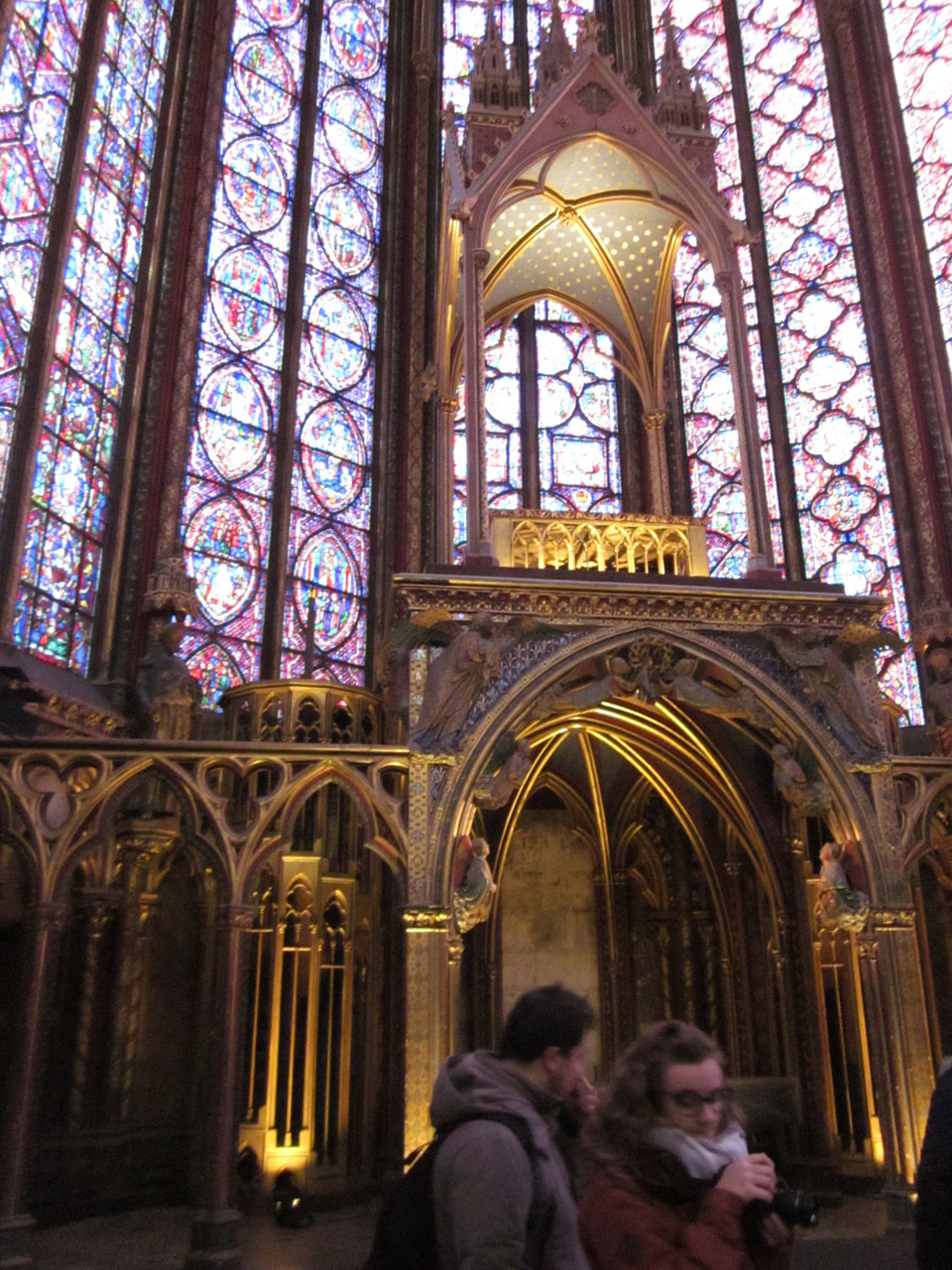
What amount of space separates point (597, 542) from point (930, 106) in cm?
1004

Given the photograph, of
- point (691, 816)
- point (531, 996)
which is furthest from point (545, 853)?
point (531, 996)

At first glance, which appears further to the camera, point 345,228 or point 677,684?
point 345,228

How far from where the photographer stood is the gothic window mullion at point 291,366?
12969 millimetres

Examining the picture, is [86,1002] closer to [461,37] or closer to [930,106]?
[461,37]

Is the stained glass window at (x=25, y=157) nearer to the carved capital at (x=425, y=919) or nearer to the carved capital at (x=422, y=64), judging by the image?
the carved capital at (x=425, y=919)

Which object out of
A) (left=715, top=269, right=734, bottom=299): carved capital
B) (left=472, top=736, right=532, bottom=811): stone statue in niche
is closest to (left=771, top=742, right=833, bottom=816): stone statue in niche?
(left=472, top=736, right=532, bottom=811): stone statue in niche

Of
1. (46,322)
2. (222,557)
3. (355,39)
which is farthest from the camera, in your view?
(355,39)

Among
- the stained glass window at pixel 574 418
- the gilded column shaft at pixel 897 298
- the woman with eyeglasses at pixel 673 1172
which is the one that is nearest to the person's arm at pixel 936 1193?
the woman with eyeglasses at pixel 673 1172

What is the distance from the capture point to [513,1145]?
2191mm

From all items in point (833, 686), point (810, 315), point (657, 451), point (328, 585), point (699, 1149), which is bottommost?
point (699, 1149)

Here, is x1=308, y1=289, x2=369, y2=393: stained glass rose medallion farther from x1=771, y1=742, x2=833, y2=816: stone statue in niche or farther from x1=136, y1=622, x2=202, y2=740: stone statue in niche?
x1=771, y1=742, x2=833, y2=816: stone statue in niche

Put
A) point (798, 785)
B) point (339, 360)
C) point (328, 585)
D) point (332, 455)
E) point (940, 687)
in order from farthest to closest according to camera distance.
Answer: point (339, 360)
point (332, 455)
point (328, 585)
point (940, 687)
point (798, 785)

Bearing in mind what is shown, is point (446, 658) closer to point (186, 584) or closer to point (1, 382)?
point (186, 584)

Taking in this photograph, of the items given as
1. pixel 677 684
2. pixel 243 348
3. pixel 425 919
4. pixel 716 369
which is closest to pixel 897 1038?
pixel 677 684
